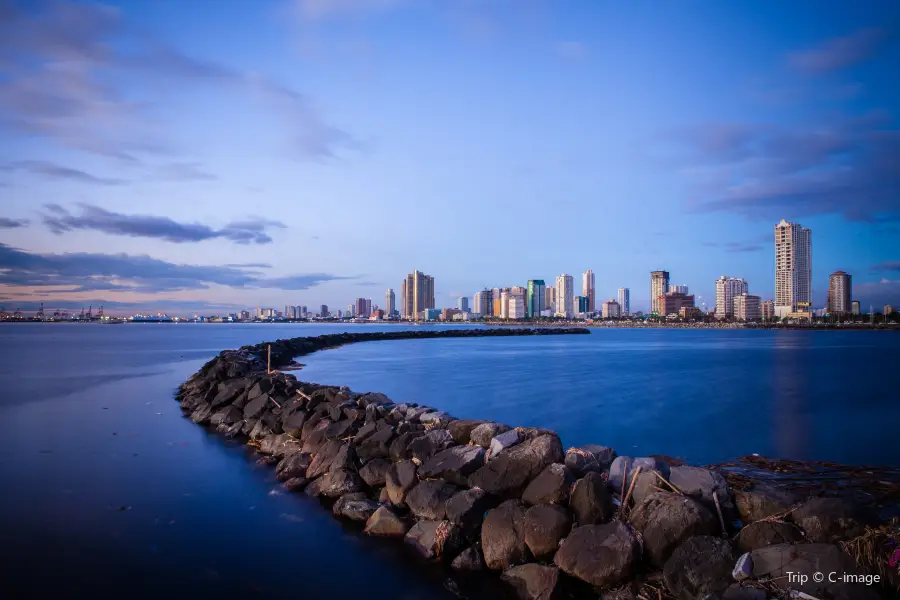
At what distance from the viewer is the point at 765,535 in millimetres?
3996

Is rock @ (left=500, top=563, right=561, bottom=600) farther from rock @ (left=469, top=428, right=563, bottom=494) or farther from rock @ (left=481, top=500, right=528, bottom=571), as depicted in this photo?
rock @ (left=469, top=428, right=563, bottom=494)

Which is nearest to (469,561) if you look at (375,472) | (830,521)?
(375,472)

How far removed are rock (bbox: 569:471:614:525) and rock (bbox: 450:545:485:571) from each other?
98cm

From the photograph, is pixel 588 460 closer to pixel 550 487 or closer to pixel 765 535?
pixel 550 487

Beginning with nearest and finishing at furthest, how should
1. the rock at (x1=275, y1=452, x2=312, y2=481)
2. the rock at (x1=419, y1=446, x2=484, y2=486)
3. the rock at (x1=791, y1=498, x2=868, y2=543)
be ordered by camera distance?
the rock at (x1=791, y1=498, x2=868, y2=543) → the rock at (x1=419, y1=446, x2=484, y2=486) → the rock at (x1=275, y1=452, x2=312, y2=481)

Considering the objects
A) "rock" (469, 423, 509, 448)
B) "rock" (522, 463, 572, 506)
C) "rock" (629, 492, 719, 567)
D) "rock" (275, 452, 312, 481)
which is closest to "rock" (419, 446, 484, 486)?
"rock" (469, 423, 509, 448)

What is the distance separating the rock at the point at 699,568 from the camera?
371 cm

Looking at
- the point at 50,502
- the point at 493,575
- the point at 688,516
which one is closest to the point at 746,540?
the point at 688,516

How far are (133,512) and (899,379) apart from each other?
85.2ft

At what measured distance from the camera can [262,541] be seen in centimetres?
536

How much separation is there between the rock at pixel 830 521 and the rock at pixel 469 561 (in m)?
2.69

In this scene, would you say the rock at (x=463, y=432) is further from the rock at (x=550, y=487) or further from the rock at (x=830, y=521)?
the rock at (x=830, y=521)

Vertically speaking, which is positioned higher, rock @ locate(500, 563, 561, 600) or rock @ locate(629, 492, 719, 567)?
rock @ locate(629, 492, 719, 567)

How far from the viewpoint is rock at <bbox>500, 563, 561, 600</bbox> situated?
4.15m
